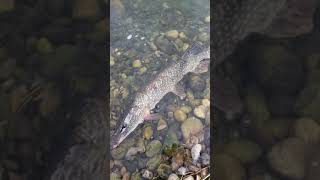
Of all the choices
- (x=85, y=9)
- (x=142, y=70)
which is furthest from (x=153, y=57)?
(x=85, y=9)

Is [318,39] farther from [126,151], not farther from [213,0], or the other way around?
[126,151]

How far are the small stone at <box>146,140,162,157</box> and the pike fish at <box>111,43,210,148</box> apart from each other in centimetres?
11

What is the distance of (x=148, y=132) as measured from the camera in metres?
1.77

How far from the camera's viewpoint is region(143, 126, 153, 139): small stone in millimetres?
1756

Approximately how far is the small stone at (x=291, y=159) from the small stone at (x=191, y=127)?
4.65ft

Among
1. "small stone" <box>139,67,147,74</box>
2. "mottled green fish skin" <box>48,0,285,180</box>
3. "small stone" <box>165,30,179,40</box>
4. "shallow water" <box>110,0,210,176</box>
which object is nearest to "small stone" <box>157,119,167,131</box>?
"shallow water" <box>110,0,210,176</box>

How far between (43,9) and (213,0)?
0.15 meters

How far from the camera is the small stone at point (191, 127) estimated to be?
1756mm

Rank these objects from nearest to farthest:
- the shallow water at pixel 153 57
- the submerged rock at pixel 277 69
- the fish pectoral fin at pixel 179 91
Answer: the submerged rock at pixel 277 69 → the shallow water at pixel 153 57 → the fish pectoral fin at pixel 179 91

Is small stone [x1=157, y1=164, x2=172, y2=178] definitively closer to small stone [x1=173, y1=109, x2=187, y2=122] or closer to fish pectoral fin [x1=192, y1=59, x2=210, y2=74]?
small stone [x1=173, y1=109, x2=187, y2=122]

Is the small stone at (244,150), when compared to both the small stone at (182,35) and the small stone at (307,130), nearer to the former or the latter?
the small stone at (307,130)

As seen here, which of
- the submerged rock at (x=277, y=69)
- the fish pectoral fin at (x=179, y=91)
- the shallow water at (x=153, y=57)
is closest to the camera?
the submerged rock at (x=277, y=69)

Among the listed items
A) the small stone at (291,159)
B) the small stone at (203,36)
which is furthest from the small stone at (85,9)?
the small stone at (203,36)

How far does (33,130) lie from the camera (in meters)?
0.38
